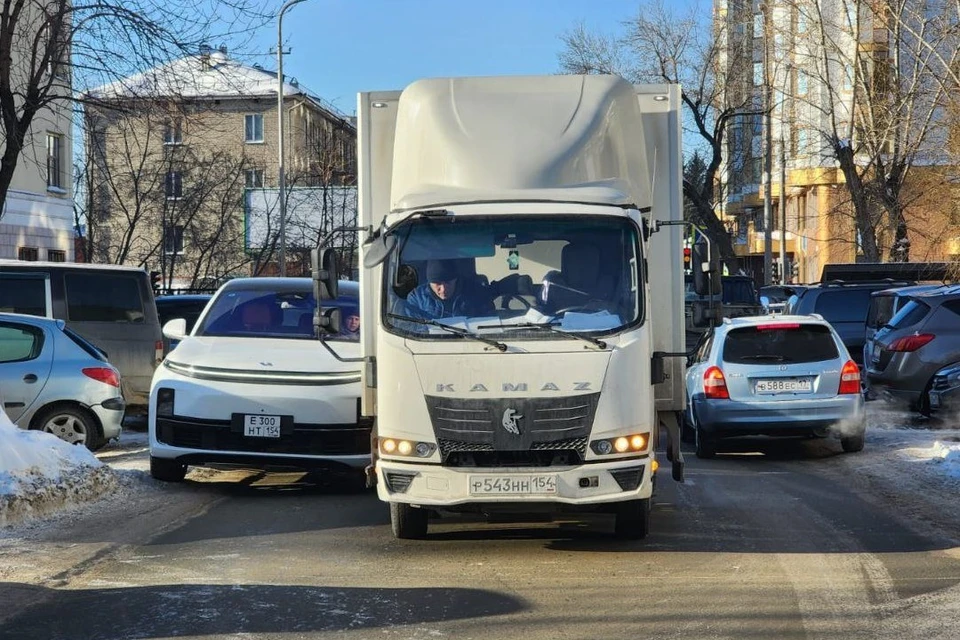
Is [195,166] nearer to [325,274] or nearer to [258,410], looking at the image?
[258,410]

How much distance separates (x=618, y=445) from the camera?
27.1ft

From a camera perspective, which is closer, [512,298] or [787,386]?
[512,298]

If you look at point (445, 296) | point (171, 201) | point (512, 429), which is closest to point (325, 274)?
point (445, 296)

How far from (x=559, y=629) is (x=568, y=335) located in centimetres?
219

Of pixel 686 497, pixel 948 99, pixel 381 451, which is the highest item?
Answer: pixel 948 99

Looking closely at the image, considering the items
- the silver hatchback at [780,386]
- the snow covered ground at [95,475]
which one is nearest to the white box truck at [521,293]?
the snow covered ground at [95,475]

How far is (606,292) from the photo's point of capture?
8.57m

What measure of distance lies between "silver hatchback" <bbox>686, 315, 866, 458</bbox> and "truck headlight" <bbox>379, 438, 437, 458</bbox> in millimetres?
6613

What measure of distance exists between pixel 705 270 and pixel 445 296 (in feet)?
6.42

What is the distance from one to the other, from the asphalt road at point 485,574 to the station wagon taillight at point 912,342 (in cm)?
672

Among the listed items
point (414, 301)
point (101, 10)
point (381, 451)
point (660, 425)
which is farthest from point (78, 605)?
point (101, 10)

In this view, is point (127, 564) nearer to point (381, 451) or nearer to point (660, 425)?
point (381, 451)

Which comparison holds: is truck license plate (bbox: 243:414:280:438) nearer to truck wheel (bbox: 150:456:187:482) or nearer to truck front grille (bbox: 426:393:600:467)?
truck wheel (bbox: 150:456:187:482)

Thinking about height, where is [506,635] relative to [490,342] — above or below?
below
